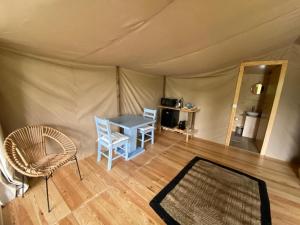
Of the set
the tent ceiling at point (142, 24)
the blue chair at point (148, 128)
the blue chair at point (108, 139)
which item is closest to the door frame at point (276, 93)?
the tent ceiling at point (142, 24)

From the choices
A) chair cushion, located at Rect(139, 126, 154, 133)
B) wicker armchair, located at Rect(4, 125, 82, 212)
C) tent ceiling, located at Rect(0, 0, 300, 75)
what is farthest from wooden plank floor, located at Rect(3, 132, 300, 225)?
tent ceiling, located at Rect(0, 0, 300, 75)

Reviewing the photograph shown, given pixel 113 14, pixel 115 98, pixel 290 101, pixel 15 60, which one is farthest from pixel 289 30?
pixel 15 60

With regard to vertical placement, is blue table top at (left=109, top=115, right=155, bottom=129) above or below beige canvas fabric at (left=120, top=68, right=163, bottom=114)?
below

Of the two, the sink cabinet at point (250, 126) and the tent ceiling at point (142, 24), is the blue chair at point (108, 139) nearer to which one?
the tent ceiling at point (142, 24)

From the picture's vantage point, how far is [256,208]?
1.55 m

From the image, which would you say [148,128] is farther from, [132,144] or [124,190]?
[124,190]

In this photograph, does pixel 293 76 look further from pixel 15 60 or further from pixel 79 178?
pixel 15 60

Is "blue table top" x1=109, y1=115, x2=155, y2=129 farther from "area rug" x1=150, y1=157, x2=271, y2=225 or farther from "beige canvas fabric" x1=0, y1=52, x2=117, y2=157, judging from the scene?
"area rug" x1=150, y1=157, x2=271, y2=225

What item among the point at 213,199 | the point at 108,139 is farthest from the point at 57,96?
the point at 213,199

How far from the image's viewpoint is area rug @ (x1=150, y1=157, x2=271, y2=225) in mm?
1413

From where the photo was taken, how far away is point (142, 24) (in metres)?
1.12

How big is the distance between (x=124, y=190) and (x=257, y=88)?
4402 millimetres

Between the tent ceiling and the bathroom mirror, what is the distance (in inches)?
88.3

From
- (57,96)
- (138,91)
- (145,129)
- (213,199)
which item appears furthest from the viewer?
(138,91)
